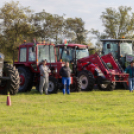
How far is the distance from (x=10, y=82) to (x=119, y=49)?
855cm

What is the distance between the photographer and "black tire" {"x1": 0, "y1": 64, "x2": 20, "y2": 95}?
14.0m

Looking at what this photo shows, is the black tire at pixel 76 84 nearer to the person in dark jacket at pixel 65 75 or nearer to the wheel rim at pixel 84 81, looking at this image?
the wheel rim at pixel 84 81

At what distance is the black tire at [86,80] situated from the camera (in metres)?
17.0

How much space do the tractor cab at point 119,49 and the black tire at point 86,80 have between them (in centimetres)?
359

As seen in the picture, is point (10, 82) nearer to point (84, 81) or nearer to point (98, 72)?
point (84, 81)

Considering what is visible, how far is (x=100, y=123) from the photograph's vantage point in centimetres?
732

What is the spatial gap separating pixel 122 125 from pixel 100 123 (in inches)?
18.6

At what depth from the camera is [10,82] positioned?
1396 cm

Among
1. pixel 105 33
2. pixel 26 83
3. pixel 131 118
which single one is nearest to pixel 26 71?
pixel 26 83

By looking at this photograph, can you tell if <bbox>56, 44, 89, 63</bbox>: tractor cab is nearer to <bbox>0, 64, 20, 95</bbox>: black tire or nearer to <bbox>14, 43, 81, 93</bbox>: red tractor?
<bbox>14, 43, 81, 93</bbox>: red tractor

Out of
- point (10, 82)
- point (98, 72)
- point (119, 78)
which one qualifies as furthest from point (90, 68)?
point (10, 82)

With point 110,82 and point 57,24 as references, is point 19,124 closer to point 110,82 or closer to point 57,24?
point 110,82

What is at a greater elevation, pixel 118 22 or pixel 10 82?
pixel 118 22

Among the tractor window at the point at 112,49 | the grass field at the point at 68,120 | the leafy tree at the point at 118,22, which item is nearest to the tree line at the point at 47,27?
the leafy tree at the point at 118,22
